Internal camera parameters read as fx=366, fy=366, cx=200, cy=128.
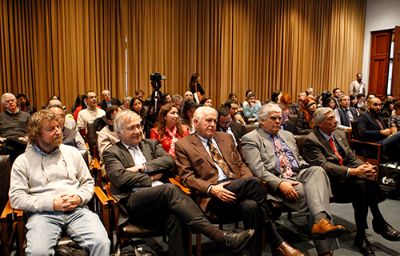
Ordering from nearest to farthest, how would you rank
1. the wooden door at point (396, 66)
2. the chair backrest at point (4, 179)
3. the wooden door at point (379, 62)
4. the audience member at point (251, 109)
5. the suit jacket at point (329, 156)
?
the chair backrest at point (4, 179) → the suit jacket at point (329, 156) → the audience member at point (251, 109) → the wooden door at point (396, 66) → the wooden door at point (379, 62)

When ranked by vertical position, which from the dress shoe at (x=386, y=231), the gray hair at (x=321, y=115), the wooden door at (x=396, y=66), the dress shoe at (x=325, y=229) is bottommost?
the dress shoe at (x=386, y=231)

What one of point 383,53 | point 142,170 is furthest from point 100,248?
point 383,53

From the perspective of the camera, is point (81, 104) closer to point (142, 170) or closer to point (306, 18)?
point (142, 170)

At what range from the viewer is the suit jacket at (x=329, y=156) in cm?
317

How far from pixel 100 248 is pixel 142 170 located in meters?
0.74

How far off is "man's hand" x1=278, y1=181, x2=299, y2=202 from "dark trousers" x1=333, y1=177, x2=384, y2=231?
568mm

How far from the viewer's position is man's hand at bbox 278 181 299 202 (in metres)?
2.87

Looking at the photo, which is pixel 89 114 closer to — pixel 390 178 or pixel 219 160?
pixel 219 160

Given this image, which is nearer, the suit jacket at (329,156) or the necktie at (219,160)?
the necktie at (219,160)

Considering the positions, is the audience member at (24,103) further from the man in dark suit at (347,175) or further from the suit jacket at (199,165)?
the man in dark suit at (347,175)

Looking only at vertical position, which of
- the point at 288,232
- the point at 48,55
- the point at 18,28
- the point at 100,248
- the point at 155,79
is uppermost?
the point at 18,28

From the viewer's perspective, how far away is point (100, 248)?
221cm

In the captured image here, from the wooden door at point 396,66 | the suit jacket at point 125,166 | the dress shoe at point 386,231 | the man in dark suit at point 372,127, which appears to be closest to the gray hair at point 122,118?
the suit jacket at point 125,166

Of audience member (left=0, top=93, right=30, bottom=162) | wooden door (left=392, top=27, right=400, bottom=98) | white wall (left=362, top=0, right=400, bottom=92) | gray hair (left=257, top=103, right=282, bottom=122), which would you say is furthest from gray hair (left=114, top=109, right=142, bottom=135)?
white wall (left=362, top=0, right=400, bottom=92)
